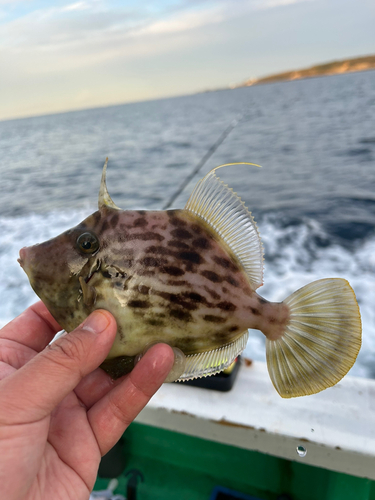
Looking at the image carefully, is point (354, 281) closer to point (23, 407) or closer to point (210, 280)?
point (210, 280)

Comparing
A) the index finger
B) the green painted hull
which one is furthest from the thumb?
the green painted hull

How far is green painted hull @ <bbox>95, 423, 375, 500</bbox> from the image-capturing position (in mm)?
2604

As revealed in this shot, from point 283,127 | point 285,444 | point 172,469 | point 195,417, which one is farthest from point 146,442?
point 283,127

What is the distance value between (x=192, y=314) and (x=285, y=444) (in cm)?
126

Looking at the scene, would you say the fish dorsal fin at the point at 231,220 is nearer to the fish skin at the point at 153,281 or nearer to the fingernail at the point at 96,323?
the fish skin at the point at 153,281

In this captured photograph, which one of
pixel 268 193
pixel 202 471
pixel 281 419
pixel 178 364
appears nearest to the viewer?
pixel 178 364

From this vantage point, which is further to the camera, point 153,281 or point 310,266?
point 310,266

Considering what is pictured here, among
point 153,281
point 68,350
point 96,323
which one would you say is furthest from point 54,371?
point 153,281

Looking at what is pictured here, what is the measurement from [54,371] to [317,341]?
Result: 1049mm

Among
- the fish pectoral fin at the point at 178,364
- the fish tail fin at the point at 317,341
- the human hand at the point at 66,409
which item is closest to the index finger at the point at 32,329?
the human hand at the point at 66,409

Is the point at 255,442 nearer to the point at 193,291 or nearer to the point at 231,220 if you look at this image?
the point at 193,291

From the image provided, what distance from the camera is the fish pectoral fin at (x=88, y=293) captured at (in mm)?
1502

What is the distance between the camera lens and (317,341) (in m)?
1.47

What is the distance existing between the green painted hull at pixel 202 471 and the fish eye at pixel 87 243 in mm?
1994
